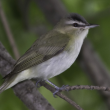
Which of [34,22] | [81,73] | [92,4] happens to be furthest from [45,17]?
[81,73]

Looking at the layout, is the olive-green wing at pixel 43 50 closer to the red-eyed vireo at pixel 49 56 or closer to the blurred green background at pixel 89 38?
the red-eyed vireo at pixel 49 56

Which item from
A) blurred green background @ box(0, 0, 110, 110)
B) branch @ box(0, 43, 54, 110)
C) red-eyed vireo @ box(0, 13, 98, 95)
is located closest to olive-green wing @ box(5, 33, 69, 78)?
red-eyed vireo @ box(0, 13, 98, 95)

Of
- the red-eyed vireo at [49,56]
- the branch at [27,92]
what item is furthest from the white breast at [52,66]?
the branch at [27,92]

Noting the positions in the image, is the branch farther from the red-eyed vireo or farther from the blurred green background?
the blurred green background

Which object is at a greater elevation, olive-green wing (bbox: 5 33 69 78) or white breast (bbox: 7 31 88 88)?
olive-green wing (bbox: 5 33 69 78)

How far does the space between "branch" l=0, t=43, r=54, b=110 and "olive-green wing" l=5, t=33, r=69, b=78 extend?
0.78 ft

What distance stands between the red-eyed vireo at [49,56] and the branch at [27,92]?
0.40 feet

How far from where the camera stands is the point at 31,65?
12.9ft

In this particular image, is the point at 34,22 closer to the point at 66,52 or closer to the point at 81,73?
the point at 81,73

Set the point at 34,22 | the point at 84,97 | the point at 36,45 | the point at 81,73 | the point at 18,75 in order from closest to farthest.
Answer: the point at 18,75, the point at 36,45, the point at 84,97, the point at 81,73, the point at 34,22

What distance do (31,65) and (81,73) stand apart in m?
1.79

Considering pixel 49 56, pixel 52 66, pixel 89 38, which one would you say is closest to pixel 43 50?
pixel 49 56

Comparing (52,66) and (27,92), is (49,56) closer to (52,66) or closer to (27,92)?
(52,66)

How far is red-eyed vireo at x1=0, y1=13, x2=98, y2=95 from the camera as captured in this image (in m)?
3.90
